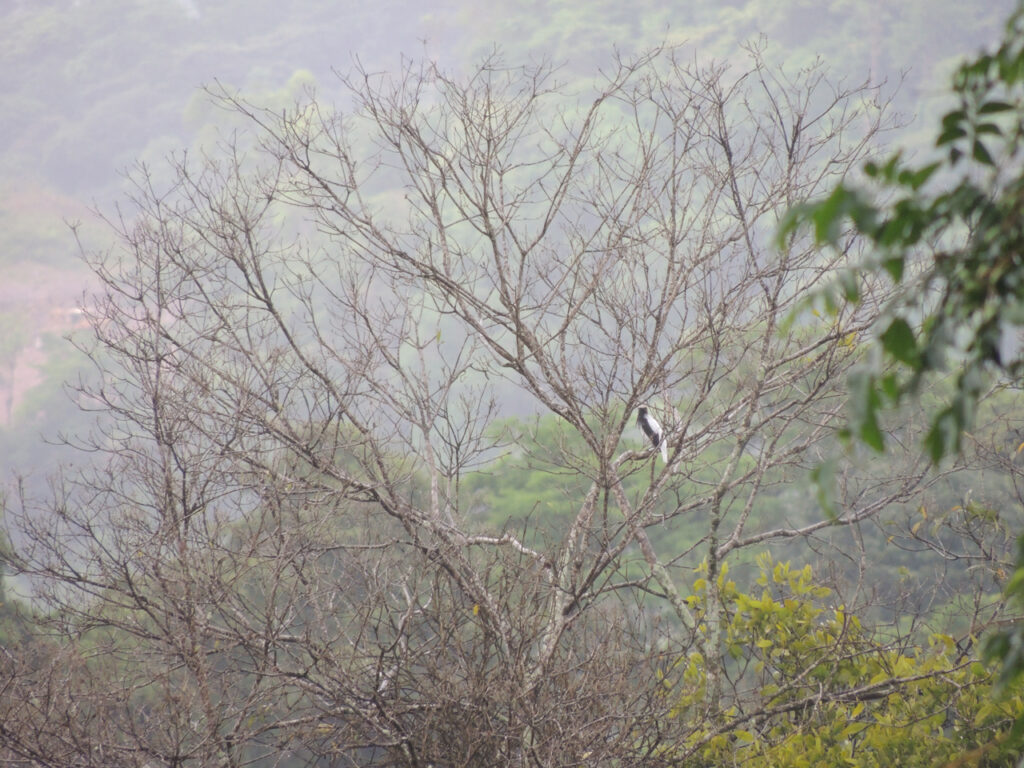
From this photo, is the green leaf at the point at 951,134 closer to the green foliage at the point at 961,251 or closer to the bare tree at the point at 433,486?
the green foliage at the point at 961,251

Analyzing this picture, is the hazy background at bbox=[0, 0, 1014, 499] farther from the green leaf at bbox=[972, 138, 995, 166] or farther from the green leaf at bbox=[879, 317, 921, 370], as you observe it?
the green leaf at bbox=[879, 317, 921, 370]

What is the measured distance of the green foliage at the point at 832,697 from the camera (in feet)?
11.4

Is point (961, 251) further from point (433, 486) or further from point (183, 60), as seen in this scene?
point (183, 60)

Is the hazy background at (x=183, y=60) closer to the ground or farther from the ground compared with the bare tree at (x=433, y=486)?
farther from the ground

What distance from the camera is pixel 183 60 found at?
5634 centimetres

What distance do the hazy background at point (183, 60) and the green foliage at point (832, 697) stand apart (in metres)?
21.3

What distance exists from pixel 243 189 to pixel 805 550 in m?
11.2

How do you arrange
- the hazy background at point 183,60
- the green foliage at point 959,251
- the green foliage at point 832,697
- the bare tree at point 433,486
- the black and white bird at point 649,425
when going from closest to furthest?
the green foliage at point 959,251
the green foliage at point 832,697
the bare tree at point 433,486
the black and white bird at point 649,425
the hazy background at point 183,60

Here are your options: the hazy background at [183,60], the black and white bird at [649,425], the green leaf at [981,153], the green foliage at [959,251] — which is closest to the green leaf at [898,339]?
the green foliage at [959,251]

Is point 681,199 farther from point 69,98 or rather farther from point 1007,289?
point 69,98

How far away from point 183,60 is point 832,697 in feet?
200

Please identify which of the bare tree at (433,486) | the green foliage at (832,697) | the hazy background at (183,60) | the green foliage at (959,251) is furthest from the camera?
the hazy background at (183,60)

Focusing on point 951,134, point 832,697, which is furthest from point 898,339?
point 832,697

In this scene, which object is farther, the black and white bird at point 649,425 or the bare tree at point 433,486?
the black and white bird at point 649,425
